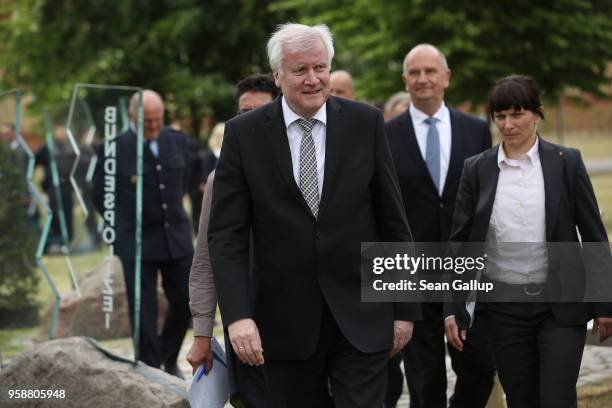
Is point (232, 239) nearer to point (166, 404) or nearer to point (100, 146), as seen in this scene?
point (166, 404)

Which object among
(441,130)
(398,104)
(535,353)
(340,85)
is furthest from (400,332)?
(398,104)

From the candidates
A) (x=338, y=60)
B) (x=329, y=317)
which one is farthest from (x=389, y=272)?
(x=338, y=60)

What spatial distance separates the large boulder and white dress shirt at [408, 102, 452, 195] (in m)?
1.91

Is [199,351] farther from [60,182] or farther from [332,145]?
[60,182]

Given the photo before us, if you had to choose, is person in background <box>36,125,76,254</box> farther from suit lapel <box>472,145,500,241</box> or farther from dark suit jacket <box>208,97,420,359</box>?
dark suit jacket <box>208,97,420,359</box>

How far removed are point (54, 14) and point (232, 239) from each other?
28.7 m

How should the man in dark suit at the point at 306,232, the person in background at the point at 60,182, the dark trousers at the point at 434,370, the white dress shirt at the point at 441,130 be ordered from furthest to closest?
the person in background at the point at 60,182, the white dress shirt at the point at 441,130, the dark trousers at the point at 434,370, the man in dark suit at the point at 306,232

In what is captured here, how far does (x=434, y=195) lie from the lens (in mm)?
6906

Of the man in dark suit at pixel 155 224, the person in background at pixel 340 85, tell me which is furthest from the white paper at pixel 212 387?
the person in background at pixel 340 85

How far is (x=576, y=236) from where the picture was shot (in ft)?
18.1

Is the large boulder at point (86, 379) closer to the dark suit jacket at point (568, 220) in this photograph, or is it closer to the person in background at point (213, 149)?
the dark suit jacket at point (568, 220)

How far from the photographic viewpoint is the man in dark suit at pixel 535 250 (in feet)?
17.8

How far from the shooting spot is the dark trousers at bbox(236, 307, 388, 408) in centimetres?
475

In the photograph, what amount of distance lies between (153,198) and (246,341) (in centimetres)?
464
